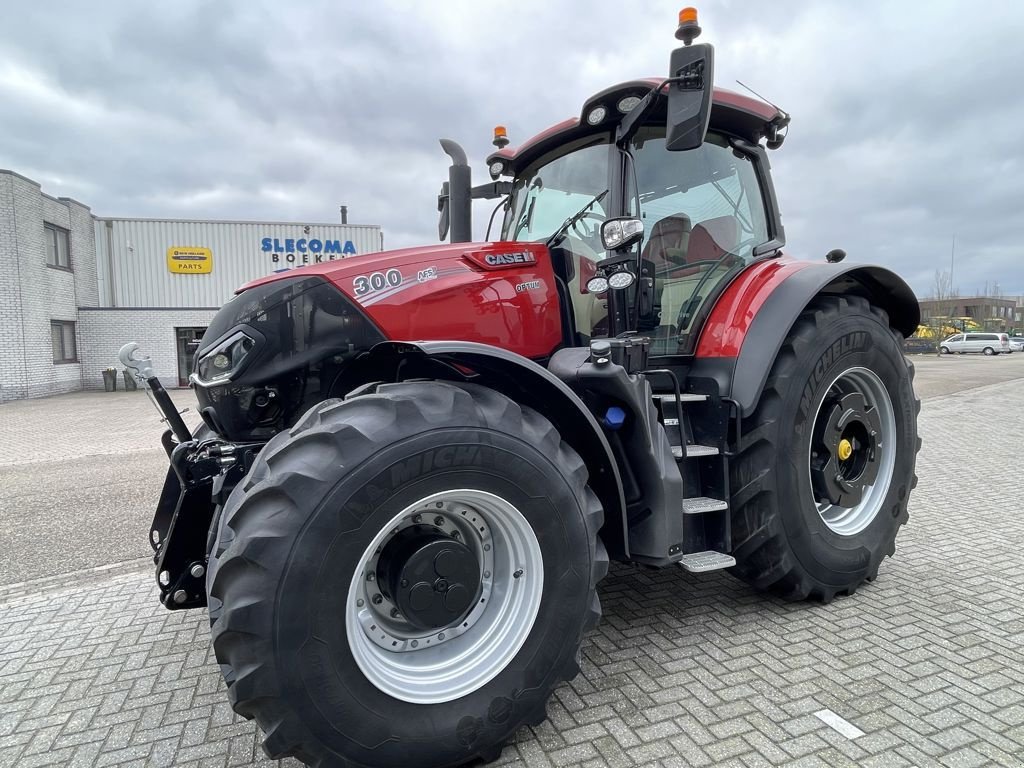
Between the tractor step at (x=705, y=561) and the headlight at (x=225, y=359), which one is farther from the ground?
the headlight at (x=225, y=359)

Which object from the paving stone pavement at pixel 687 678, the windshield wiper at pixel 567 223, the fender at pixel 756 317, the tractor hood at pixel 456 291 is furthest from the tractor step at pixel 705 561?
the windshield wiper at pixel 567 223

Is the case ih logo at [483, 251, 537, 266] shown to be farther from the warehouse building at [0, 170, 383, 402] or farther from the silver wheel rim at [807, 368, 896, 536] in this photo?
the warehouse building at [0, 170, 383, 402]

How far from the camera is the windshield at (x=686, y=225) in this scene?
10.7 feet

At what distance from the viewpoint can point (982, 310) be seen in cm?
7475

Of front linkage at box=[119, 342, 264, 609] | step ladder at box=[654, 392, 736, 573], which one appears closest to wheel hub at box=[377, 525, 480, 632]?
front linkage at box=[119, 342, 264, 609]

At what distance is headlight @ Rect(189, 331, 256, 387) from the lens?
2592 millimetres

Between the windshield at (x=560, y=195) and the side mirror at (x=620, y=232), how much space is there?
38 centimetres

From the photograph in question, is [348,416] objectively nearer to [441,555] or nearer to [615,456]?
[441,555]

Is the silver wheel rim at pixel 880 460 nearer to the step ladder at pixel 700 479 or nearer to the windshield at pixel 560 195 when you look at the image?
the step ladder at pixel 700 479

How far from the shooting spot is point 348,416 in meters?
2.04

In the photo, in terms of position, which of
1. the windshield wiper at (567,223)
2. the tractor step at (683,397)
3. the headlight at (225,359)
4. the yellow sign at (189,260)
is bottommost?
the tractor step at (683,397)

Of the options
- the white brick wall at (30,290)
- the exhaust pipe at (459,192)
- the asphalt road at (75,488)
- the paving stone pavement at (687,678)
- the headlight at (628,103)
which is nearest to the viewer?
the paving stone pavement at (687,678)

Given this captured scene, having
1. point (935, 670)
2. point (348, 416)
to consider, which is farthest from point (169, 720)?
point (935, 670)

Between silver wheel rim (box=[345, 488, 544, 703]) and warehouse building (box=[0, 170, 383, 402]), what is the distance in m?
17.2
